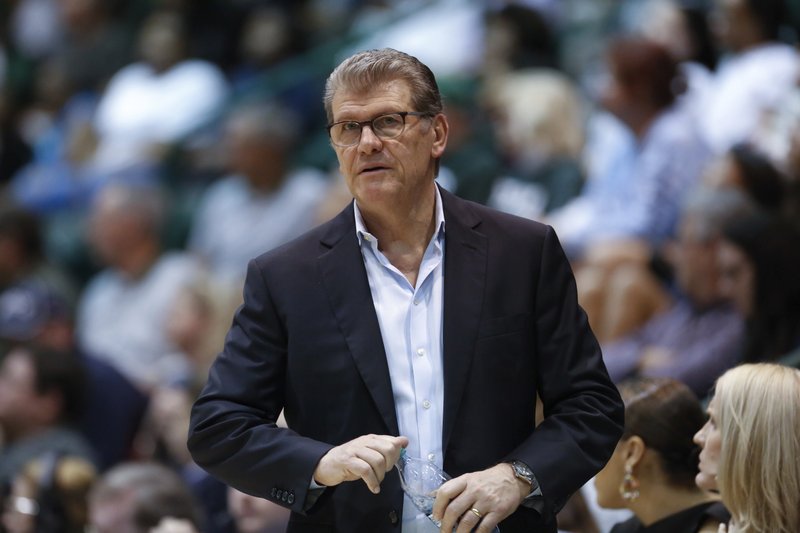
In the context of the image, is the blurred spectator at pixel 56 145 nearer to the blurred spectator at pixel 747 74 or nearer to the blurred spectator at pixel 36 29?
the blurred spectator at pixel 36 29

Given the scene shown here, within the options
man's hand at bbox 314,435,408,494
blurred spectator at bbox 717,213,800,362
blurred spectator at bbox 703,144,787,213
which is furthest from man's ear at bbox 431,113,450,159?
blurred spectator at bbox 703,144,787,213

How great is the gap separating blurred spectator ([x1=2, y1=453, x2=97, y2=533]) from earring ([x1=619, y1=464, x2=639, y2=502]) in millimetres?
2254

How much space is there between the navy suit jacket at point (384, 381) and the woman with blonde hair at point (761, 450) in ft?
1.10

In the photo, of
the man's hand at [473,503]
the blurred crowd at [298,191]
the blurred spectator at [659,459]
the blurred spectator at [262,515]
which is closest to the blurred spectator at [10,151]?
the blurred crowd at [298,191]

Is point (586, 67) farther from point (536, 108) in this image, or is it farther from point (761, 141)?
point (761, 141)

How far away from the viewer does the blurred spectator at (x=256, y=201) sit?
816 centimetres

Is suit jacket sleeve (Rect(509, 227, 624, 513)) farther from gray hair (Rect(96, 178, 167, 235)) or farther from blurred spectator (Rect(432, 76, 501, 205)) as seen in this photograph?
gray hair (Rect(96, 178, 167, 235))

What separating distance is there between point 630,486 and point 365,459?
1.21 meters

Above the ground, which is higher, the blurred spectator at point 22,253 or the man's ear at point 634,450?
the blurred spectator at point 22,253

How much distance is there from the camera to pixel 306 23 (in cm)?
1062

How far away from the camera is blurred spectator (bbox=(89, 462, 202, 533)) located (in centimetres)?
444

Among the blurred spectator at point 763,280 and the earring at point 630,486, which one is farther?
the blurred spectator at point 763,280

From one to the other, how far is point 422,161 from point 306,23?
25.6 ft

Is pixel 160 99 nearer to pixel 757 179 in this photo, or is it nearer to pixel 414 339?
pixel 757 179
